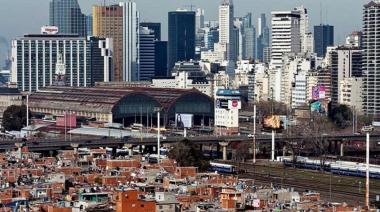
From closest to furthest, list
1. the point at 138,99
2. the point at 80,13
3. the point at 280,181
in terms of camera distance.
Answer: the point at 280,181 → the point at 138,99 → the point at 80,13

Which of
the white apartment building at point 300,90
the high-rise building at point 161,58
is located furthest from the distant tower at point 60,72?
the high-rise building at point 161,58

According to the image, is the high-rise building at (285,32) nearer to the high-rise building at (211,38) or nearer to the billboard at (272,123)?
the billboard at (272,123)

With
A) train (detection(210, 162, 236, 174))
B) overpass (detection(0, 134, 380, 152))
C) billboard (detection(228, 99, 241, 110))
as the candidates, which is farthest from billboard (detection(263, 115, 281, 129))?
train (detection(210, 162, 236, 174))

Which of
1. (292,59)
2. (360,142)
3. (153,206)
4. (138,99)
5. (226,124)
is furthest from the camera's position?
(292,59)

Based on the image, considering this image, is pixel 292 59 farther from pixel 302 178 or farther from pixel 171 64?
pixel 302 178

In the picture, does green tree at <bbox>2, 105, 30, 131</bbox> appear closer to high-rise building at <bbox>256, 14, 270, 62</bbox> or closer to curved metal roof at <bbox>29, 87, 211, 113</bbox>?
curved metal roof at <bbox>29, 87, 211, 113</bbox>

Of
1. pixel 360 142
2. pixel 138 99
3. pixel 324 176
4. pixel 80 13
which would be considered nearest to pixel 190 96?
pixel 138 99

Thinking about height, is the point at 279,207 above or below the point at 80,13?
below
